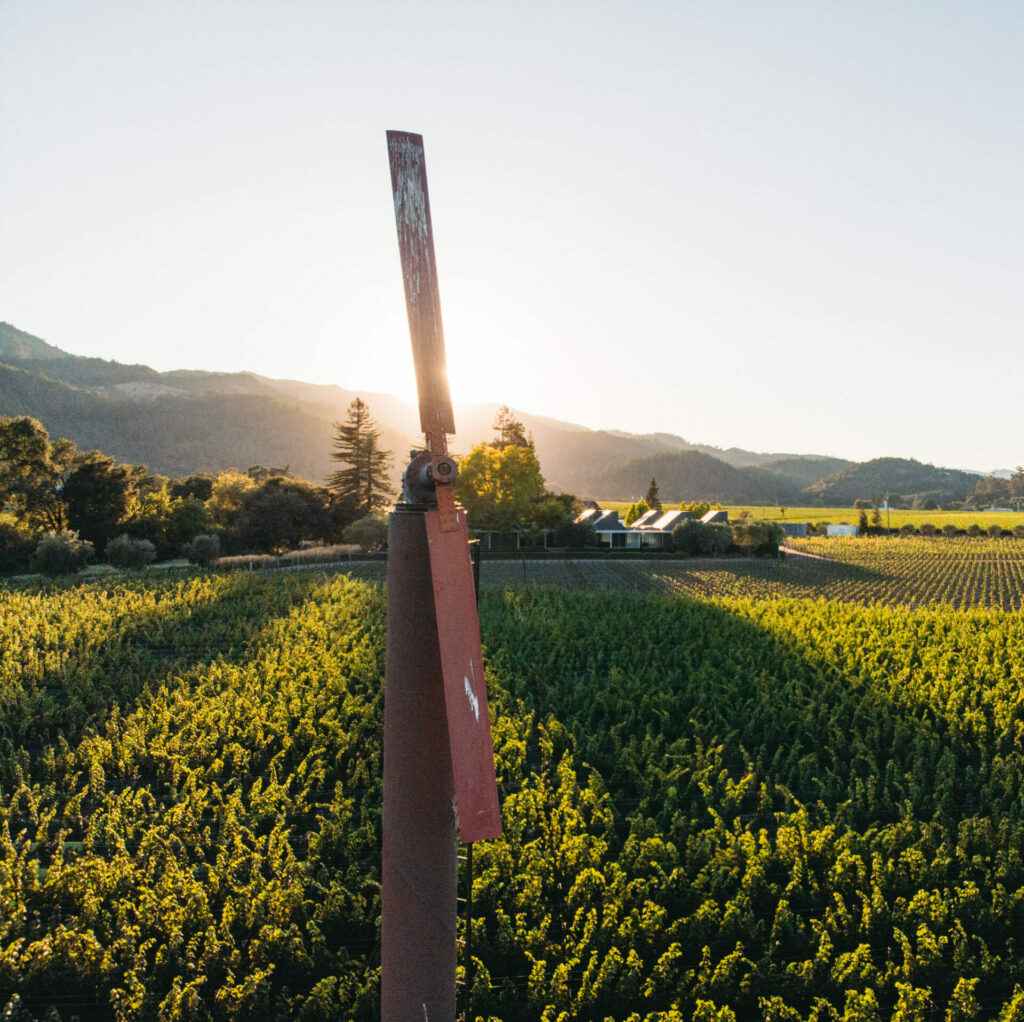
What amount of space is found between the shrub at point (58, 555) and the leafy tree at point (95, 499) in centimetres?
690

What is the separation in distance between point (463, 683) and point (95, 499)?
2749 inches

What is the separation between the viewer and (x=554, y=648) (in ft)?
102

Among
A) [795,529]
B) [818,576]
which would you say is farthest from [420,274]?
[795,529]

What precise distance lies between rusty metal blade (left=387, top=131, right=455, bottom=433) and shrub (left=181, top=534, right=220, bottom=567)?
64743 millimetres

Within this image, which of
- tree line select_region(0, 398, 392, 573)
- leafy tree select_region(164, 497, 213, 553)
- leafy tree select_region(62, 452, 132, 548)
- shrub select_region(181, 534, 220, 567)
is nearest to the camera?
tree line select_region(0, 398, 392, 573)

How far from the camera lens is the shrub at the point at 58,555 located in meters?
55.6

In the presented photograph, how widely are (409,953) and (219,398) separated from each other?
678 ft

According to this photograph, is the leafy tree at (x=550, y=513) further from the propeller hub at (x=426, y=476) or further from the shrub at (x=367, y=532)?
the propeller hub at (x=426, y=476)

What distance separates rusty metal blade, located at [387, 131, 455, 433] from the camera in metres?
3.86

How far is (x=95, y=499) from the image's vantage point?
64188mm

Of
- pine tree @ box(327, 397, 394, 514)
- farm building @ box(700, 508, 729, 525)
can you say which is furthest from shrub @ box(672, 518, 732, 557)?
pine tree @ box(327, 397, 394, 514)

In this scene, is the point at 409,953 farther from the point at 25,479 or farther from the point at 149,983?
the point at 25,479

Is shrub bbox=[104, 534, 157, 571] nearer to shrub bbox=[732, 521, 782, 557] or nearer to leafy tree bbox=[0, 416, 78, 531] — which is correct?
leafy tree bbox=[0, 416, 78, 531]

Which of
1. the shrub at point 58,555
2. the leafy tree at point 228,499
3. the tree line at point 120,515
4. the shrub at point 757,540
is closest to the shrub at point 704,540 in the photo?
the shrub at point 757,540
